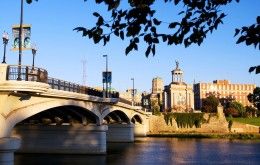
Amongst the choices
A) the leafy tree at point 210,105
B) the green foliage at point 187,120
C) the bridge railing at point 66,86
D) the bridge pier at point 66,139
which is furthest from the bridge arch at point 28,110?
the leafy tree at point 210,105

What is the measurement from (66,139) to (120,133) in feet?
86.2

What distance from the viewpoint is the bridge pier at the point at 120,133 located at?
236ft

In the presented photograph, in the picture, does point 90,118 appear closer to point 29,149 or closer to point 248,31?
point 29,149

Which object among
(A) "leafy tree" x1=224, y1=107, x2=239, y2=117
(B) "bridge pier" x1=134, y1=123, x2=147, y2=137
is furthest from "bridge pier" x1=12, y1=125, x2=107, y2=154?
(A) "leafy tree" x1=224, y1=107, x2=239, y2=117

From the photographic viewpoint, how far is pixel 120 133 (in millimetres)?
72125

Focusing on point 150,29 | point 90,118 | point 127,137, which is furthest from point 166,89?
point 150,29

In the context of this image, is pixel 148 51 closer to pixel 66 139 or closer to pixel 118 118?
pixel 66 139

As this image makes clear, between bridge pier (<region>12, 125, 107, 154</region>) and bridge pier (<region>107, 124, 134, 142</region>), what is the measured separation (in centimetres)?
2399

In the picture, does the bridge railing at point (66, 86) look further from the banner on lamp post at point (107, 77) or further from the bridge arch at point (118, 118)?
the bridge arch at point (118, 118)

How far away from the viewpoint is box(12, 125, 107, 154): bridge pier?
46.1 metres

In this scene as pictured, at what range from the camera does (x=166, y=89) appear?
195500 mm

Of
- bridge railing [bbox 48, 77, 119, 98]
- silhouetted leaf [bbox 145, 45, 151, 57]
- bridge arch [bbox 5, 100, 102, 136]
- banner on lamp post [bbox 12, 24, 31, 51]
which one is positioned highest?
banner on lamp post [bbox 12, 24, 31, 51]

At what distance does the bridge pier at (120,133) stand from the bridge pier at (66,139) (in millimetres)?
23991

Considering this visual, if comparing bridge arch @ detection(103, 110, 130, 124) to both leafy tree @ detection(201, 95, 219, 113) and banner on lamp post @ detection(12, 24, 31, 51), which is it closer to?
banner on lamp post @ detection(12, 24, 31, 51)
